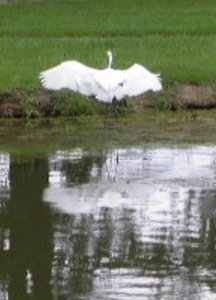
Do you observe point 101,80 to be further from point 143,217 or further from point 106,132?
point 143,217

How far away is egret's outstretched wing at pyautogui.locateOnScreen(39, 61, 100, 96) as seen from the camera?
38.6ft

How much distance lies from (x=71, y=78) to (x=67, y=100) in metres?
2.51

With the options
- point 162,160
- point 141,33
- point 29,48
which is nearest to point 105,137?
point 162,160

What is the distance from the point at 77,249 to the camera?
737 cm

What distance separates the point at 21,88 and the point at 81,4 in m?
12.8

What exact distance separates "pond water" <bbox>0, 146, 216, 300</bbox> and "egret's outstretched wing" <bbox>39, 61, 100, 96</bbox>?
2.57 ft

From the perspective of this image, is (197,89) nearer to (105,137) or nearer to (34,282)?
(105,137)

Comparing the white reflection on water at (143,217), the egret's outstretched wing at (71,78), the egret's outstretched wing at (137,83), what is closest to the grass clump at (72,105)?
the egret's outstretched wing at (71,78)

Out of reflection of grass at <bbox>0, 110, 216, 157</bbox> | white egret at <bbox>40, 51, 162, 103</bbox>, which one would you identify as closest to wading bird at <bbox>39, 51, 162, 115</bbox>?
white egret at <bbox>40, 51, 162, 103</bbox>

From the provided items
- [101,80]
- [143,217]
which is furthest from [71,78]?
[143,217]

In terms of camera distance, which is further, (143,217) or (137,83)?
(137,83)

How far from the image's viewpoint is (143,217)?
839 cm

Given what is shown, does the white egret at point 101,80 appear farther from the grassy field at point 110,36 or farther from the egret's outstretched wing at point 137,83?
the grassy field at point 110,36

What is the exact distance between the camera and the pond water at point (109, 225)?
6504 millimetres
